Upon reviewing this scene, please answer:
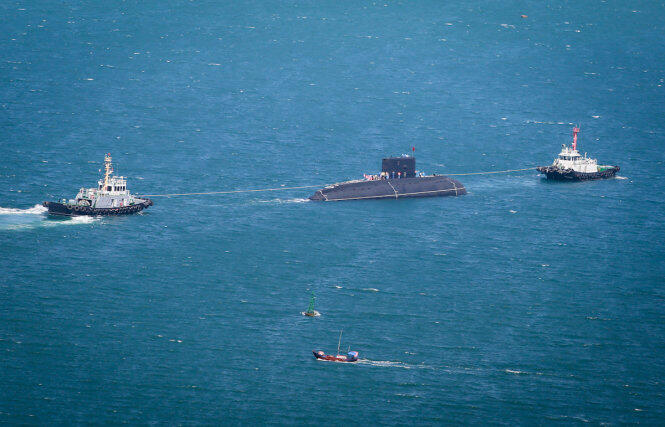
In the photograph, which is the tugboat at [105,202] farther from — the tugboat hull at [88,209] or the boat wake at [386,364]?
the boat wake at [386,364]

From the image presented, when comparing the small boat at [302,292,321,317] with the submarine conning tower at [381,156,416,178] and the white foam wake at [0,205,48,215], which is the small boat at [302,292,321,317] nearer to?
the white foam wake at [0,205,48,215]

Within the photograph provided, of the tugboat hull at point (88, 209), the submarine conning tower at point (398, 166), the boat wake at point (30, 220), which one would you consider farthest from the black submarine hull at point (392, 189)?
the boat wake at point (30, 220)

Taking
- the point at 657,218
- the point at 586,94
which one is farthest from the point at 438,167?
the point at 586,94

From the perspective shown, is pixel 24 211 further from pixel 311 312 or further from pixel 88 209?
pixel 311 312

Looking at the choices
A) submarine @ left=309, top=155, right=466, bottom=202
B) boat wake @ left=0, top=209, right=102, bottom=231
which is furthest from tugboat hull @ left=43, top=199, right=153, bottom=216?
submarine @ left=309, top=155, right=466, bottom=202

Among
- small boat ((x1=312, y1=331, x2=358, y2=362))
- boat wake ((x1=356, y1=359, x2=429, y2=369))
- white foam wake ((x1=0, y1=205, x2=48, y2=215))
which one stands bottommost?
boat wake ((x1=356, y1=359, x2=429, y2=369))

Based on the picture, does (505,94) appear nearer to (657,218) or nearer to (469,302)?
(657,218)
